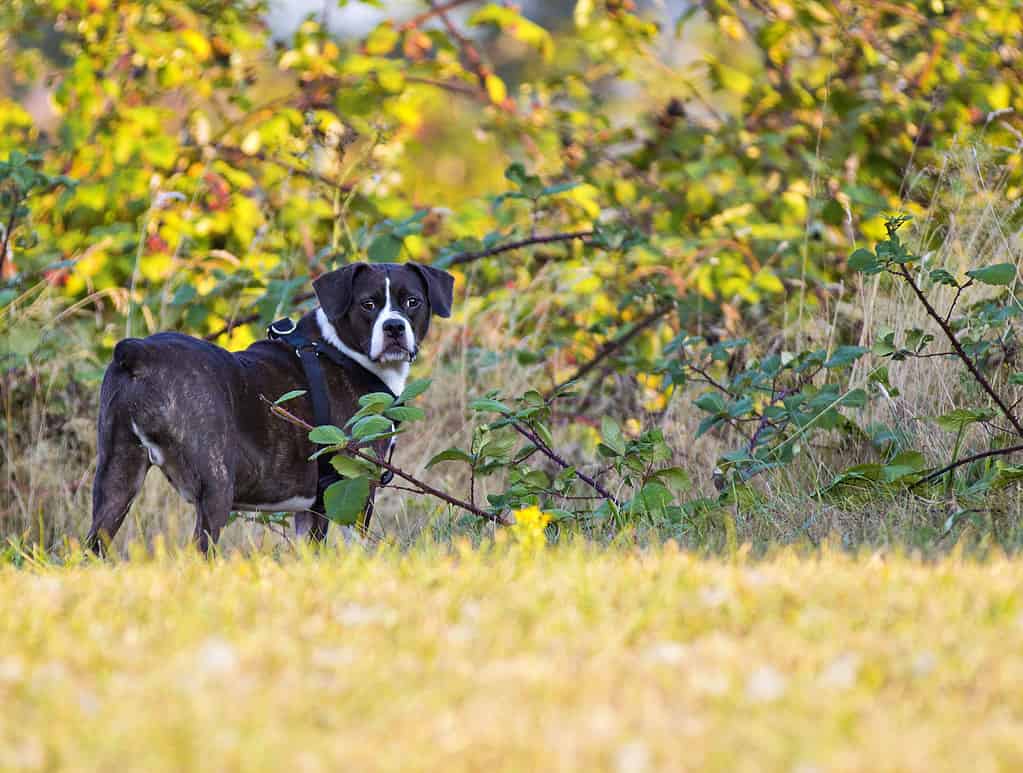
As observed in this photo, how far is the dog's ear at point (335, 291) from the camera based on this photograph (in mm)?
5438

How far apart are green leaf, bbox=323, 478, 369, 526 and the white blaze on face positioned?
852mm

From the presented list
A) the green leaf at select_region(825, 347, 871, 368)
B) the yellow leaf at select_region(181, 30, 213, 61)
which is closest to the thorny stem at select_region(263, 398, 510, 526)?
the green leaf at select_region(825, 347, 871, 368)

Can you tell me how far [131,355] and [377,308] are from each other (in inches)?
46.9

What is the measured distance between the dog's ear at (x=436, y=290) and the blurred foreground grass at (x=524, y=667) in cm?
203

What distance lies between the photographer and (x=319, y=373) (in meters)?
5.21

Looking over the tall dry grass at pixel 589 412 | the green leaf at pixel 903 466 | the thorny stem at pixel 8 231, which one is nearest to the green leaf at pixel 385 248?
the tall dry grass at pixel 589 412

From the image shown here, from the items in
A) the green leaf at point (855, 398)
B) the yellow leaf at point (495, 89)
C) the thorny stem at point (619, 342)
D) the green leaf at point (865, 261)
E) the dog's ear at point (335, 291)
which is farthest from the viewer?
the yellow leaf at point (495, 89)

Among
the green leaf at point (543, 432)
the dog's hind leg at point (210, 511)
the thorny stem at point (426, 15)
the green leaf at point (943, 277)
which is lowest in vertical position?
Result: the dog's hind leg at point (210, 511)

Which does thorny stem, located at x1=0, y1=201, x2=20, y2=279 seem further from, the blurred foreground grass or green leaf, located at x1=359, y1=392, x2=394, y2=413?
the blurred foreground grass

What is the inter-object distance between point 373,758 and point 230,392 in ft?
8.63

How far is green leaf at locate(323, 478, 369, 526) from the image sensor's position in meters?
4.59

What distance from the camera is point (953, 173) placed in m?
6.41

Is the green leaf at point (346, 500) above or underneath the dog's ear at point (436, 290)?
underneath

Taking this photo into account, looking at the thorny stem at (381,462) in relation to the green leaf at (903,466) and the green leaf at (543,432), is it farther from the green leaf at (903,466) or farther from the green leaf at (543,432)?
the green leaf at (903,466)
